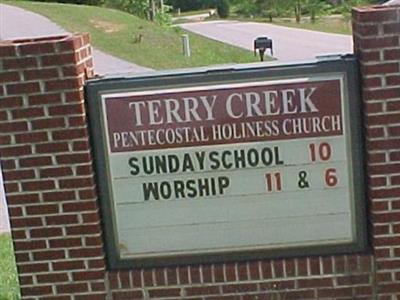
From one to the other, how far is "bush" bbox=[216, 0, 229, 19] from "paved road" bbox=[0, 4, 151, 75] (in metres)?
32.5

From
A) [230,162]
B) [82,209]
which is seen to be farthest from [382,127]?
[82,209]

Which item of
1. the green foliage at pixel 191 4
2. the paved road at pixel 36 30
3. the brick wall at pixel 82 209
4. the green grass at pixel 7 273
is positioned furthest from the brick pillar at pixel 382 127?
the green foliage at pixel 191 4

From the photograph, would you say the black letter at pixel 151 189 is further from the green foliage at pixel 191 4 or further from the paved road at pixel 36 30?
the green foliage at pixel 191 4

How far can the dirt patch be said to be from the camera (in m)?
26.4

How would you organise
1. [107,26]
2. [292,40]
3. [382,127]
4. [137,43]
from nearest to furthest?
[382,127] → [137,43] → [107,26] → [292,40]

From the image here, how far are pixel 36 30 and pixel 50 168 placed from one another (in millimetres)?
21670

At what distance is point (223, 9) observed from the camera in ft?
215

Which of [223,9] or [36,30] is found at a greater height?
[36,30]

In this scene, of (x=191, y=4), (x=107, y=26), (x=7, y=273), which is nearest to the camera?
(x=7, y=273)

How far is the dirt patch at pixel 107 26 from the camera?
2636 centimetres

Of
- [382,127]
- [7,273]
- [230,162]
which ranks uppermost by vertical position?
[382,127]

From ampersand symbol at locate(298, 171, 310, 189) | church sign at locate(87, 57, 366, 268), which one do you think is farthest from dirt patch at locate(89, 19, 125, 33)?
ampersand symbol at locate(298, 171, 310, 189)

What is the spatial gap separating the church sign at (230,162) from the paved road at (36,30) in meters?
12.8

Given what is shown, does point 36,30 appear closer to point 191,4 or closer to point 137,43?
point 137,43
